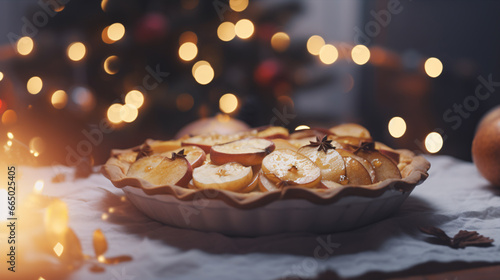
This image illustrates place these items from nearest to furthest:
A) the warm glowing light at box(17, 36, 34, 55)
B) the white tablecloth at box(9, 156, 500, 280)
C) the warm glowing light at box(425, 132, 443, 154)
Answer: the white tablecloth at box(9, 156, 500, 280) < the warm glowing light at box(17, 36, 34, 55) < the warm glowing light at box(425, 132, 443, 154)

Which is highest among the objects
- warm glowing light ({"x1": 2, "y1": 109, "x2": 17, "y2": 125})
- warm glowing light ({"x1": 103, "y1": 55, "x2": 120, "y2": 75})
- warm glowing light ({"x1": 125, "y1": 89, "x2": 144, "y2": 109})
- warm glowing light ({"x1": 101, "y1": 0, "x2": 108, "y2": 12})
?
warm glowing light ({"x1": 101, "y1": 0, "x2": 108, "y2": 12})

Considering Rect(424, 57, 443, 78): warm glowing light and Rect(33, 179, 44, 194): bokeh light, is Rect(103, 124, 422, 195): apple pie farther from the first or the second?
Rect(424, 57, 443, 78): warm glowing light

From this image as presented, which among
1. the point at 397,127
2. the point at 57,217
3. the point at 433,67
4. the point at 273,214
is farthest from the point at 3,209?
the point at 397,127

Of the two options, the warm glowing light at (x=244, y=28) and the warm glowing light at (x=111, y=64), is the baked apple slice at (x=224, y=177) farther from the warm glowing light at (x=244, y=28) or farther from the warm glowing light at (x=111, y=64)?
the warm glowing light at (x=244, y=28)

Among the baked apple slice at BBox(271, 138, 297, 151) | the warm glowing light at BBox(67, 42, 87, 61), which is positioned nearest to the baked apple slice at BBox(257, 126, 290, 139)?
the baked apple slice at BBox(271, 138, 297, 151)

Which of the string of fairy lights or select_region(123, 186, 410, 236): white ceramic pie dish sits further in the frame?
the string of fairy lights

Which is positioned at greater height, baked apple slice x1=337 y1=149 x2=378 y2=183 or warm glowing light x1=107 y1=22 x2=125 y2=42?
warm glowing light x1=107 y1=22 x2=125 y2=42
